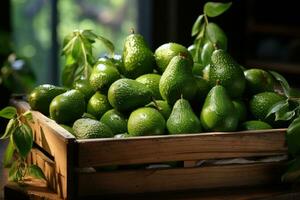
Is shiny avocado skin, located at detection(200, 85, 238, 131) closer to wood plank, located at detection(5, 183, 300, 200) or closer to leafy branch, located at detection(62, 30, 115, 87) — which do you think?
wood plank, located at detection(5, 183, 300, 200)

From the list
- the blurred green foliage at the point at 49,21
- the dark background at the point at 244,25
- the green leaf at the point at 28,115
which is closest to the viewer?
the green leaf at the point at 28,115

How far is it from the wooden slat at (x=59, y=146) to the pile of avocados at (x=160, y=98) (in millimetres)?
33

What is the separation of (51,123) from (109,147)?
0.17 m

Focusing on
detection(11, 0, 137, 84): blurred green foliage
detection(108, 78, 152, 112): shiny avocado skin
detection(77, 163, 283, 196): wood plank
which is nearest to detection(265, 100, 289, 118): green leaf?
detection(77, 163, 283, 196): wood plank

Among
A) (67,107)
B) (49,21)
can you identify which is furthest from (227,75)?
(49,21)

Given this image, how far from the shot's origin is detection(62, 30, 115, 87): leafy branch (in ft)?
5.17

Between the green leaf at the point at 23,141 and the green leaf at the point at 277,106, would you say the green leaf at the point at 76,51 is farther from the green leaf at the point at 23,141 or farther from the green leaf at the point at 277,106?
the green leaf at the point at 277,106

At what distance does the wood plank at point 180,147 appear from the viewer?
117 cm

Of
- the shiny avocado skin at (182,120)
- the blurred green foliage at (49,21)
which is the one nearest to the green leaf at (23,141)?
the shiny avocado skin at (182,120)

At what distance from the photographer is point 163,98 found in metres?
1.34

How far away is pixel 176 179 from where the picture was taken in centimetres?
124

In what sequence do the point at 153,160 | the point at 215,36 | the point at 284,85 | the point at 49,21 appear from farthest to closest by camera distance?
the point at 49,21
the point at 215,36
the point at 284,85
the point at 153,160

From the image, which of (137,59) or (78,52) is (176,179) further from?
(78,52)

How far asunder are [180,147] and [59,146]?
0.22 meters
